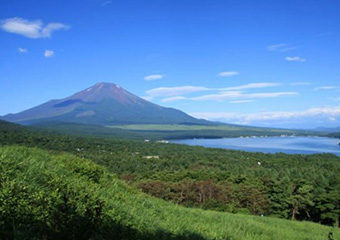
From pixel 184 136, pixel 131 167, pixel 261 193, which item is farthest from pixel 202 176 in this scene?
pixel 184 136

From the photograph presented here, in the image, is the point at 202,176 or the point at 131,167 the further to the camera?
the point at 131,167

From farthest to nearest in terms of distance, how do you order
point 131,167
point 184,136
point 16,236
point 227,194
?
point 184,136 < point 131,167 < point 227,194 < point 16,236

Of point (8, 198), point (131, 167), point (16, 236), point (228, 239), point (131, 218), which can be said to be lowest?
point (131, 167)

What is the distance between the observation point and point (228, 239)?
4.68 metres

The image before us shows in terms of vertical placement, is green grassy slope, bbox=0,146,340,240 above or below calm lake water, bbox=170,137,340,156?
above

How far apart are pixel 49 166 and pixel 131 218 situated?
6.52ft

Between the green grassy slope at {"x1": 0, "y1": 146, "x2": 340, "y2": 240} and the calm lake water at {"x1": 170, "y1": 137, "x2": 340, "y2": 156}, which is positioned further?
the calm lake water at {"x1": 170, "y1": 137, "x2": 340, "y2": 156}

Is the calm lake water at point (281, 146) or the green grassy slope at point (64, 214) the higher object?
the green grassy slope at point (64, 214)

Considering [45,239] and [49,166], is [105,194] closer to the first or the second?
[49,166]

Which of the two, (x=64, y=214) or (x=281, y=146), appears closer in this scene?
(x=64, y=214)

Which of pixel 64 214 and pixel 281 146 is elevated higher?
pixel 64 214

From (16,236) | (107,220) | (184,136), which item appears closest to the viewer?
(16,236)

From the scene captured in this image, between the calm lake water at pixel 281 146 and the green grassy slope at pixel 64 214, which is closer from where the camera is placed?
the green grassy slope at pixel 64 214

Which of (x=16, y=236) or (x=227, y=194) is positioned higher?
(x=16, y=236)
